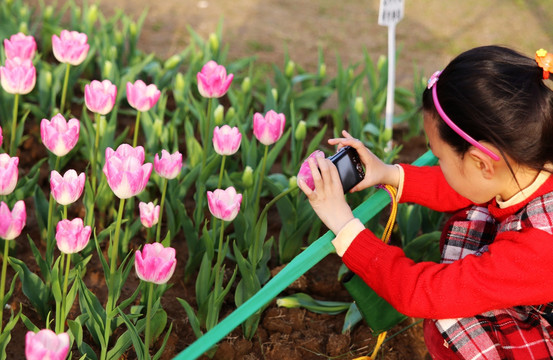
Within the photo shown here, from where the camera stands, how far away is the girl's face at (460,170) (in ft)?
5.25

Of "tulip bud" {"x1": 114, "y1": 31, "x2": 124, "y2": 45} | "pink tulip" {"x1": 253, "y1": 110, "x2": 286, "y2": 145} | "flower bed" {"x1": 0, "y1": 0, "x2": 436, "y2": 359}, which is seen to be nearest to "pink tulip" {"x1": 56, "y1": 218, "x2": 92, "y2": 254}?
"flower bed" {"x1": 0, "y1": 0, "x2": 436, "y2": 359}

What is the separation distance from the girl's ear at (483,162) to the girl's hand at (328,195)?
0.90ft

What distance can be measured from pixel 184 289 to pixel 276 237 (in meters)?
0.40

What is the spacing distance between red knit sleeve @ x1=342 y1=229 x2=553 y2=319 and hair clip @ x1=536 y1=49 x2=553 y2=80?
317mm

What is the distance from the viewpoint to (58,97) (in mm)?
2990

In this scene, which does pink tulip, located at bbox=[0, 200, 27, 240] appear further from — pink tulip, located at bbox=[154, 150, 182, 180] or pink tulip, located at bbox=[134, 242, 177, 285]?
pink tulip, located at bbox=[154, 150, 182, 180]

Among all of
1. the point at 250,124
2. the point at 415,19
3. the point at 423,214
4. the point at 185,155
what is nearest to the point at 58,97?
the point at 185,155

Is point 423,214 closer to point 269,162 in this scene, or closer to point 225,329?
point 269,162

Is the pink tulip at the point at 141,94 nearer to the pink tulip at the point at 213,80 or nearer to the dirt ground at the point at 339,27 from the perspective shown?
the pink tulip at the point at 213,80

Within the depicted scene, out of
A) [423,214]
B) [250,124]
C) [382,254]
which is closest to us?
[382,254]

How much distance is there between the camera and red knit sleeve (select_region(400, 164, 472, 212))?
6.36ft

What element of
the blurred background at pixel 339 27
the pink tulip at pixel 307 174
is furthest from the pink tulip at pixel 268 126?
the blurred background at pixel 339 27

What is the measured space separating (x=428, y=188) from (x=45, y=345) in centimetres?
105

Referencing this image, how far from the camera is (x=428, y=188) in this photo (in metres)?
1.94
